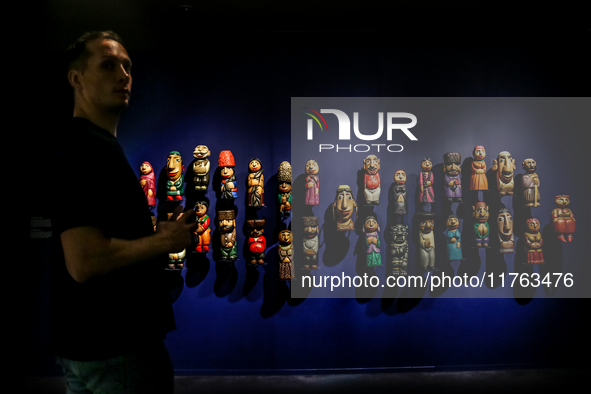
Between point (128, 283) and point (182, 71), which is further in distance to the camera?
point (182, 71)

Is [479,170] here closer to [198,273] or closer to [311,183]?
[311,183]

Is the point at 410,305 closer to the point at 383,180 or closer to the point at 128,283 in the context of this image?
the point at 383,180

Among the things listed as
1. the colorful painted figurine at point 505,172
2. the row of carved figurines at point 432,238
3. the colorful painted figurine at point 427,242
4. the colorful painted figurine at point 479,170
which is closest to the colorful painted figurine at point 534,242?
the row of carved figurines at point 432,238

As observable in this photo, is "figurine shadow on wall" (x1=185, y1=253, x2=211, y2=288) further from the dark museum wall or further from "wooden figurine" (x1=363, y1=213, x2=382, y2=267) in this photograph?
"wooden figurine" (x1=363, y1=213, x2=382, y2=267)

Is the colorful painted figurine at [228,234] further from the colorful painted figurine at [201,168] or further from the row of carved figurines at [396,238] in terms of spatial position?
the colorful painted figurine at [201,168]

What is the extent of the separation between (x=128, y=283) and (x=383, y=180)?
9.18 feet

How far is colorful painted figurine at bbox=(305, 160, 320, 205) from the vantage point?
3242 millimetres

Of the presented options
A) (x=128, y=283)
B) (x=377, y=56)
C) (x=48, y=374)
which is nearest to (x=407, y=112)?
(x=377, y=56)

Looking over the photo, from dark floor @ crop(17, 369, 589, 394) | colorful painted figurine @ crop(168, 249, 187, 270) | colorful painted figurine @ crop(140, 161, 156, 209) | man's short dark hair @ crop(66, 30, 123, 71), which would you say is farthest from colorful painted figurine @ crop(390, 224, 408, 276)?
man's short dark hair @ crop(66, 30, 123, 71)

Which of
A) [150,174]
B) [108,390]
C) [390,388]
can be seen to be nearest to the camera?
[108,390]

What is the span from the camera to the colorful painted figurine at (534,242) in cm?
332

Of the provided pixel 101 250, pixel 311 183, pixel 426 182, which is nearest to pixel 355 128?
pixel 311 183

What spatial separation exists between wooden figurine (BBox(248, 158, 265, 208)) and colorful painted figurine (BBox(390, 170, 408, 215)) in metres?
1.19

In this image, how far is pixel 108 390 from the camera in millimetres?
972
